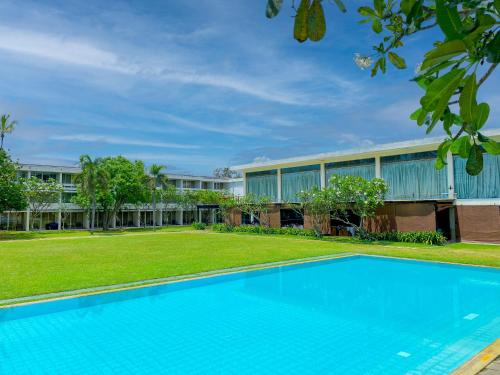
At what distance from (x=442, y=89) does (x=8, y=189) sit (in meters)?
33.5

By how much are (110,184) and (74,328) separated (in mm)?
32969

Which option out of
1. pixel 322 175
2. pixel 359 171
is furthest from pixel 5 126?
pixel 359 171

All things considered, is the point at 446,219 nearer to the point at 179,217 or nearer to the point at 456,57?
the point at 456,57

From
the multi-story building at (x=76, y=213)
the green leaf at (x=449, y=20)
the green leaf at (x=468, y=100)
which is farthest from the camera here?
the multi-story building at (x=76, y=213)

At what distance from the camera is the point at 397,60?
6.49ft

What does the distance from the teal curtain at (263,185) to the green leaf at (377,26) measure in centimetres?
3209

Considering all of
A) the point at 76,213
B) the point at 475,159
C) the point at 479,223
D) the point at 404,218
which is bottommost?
the point at 479,223

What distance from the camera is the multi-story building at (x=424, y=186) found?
802 inches

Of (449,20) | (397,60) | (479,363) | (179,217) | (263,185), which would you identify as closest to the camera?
(449,20)

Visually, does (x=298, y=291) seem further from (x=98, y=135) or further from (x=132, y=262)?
(x=98, y=135)

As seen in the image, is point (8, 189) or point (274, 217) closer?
point (8, 189)

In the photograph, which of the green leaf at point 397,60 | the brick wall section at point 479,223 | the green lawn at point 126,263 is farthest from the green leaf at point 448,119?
the brick wall section at point 479,223

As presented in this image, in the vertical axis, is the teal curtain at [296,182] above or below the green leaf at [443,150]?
above

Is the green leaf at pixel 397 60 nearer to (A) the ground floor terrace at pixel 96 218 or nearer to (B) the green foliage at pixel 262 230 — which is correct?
(B) the green foliage at pixel 262 230
